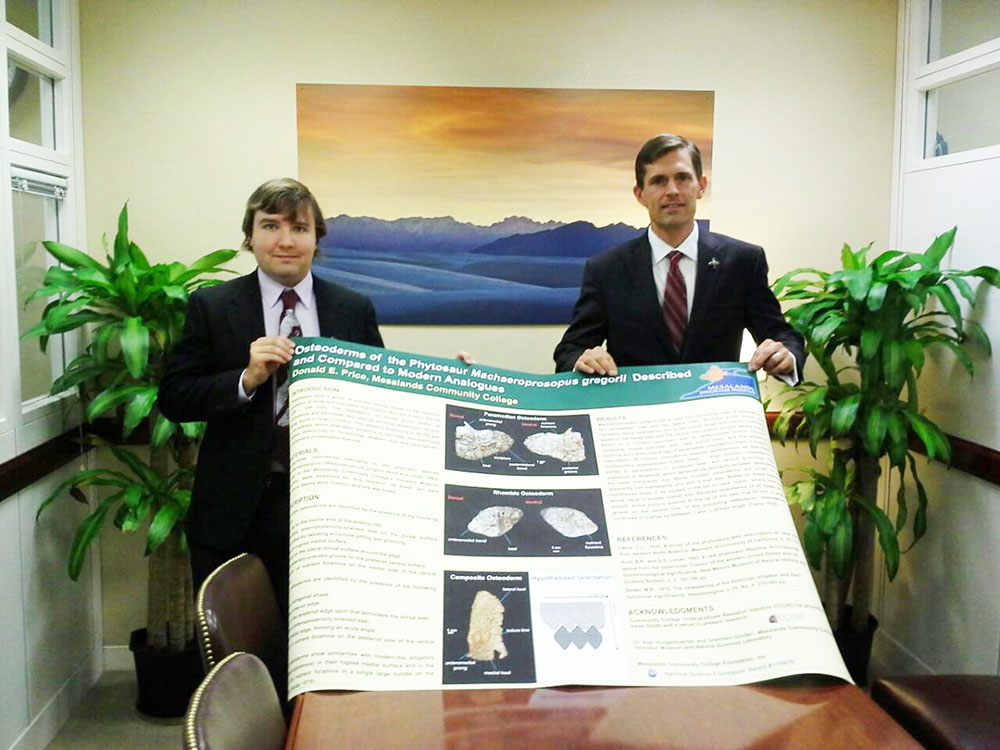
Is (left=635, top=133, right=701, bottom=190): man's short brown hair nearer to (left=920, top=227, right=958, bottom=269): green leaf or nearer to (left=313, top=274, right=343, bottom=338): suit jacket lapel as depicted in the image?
(left=313, top=274, right=343, bottom=338): suit jacket lapel

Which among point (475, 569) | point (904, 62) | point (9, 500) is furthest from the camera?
point (904, 62)

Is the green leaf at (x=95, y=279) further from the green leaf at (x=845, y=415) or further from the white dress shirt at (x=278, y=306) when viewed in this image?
the green leaf at (x=845, y=415)

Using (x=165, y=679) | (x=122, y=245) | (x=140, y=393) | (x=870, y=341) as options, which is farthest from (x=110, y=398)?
(x=870, y=341)

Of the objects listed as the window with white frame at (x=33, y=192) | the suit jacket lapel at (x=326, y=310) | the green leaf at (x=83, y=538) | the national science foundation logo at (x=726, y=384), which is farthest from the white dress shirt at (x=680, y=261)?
the green leaf at (x=83, y=538)

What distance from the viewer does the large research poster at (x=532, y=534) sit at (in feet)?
4.42

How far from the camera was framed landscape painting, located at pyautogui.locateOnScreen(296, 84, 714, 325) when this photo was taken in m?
3.56

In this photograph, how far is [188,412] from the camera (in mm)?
2064

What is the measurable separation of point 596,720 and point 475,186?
8.83 feet

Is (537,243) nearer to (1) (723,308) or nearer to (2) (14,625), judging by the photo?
(1) (723,308)

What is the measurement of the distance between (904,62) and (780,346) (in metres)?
2.22

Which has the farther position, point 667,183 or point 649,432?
point 667,183

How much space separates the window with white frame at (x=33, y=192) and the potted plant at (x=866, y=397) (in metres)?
2.64

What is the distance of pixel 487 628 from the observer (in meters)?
1.38

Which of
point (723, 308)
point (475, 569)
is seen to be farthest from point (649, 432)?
point (723, 308)
